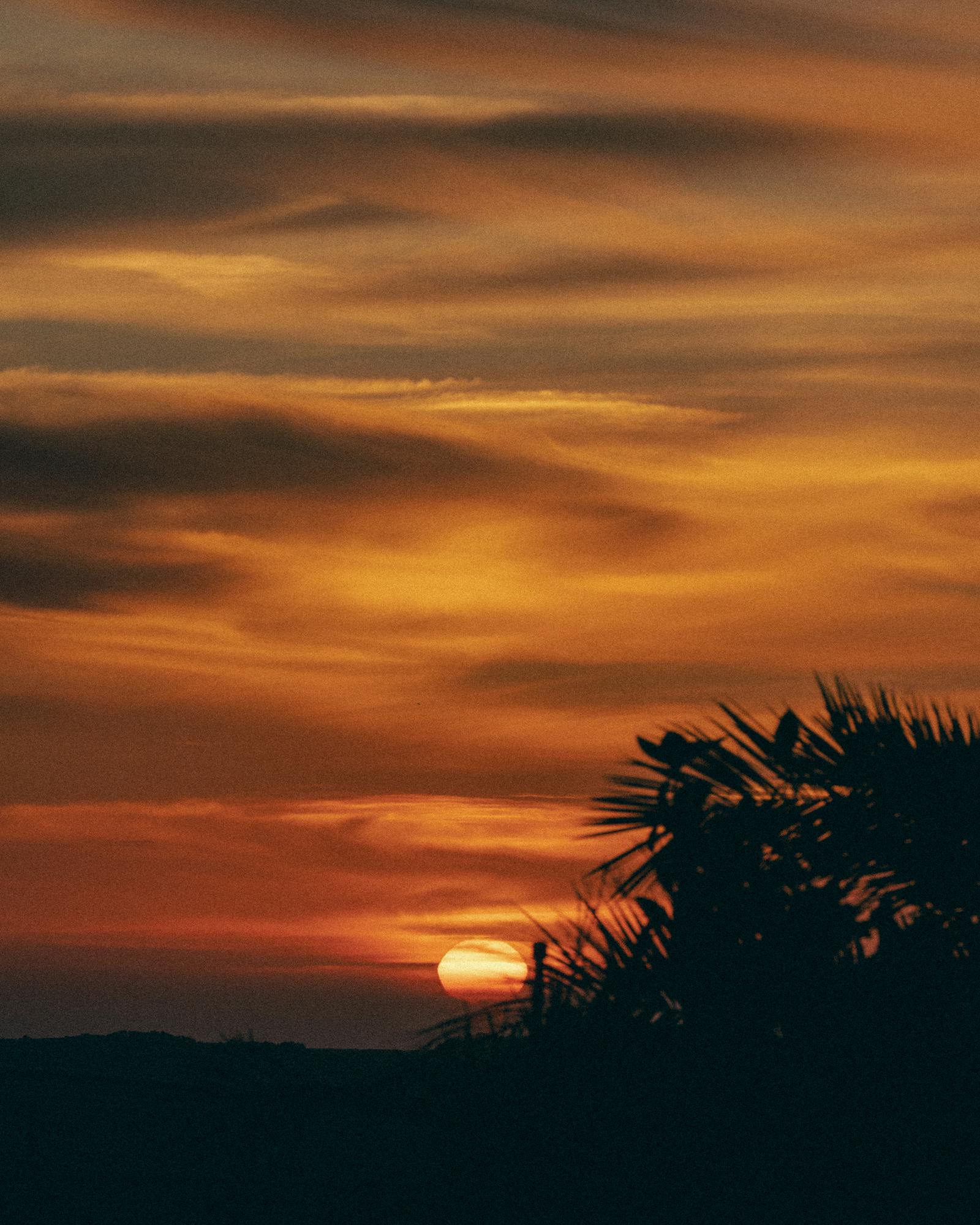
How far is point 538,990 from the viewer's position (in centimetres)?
979

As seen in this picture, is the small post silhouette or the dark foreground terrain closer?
the dark foreground terrain

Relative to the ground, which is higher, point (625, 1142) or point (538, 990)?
point (538, 990)

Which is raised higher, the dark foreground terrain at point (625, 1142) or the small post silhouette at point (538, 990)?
the small post silhouette at point (538, 990)

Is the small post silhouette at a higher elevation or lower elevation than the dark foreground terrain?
higher

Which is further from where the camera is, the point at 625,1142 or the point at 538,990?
the point at 538,990

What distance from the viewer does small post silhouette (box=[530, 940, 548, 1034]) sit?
970 cm

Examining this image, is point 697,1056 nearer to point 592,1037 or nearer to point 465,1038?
point 592,1037

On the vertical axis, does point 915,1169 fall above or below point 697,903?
below

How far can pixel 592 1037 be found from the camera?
9.40 metres

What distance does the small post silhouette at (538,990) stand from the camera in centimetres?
970

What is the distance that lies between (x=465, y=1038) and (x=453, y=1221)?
104 centimetres

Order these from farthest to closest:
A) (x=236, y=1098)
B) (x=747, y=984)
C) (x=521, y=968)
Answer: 1. (x=236, y=1098)
2. (x=521, y=968)
3. (x=747, y=984)

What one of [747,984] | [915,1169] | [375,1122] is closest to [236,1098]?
[375,1122]

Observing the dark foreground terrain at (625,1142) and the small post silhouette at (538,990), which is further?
the small post silhouette at (538,990)
